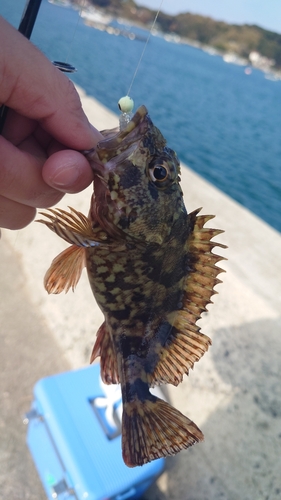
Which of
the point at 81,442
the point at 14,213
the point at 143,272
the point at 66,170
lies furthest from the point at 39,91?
the point at 81,442

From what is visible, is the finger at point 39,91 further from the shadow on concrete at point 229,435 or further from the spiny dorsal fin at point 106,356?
the shadow on concrete at point 229,435

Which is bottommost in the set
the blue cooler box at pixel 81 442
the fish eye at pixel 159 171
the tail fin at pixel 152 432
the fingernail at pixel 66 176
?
the blue cooler box at pixel 81 442

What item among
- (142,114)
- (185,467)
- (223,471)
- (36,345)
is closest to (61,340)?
(36,345)

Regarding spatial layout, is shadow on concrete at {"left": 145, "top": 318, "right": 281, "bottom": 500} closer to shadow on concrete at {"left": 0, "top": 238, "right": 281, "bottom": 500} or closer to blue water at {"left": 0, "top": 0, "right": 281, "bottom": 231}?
shadow on concrete at {"left": 0, "top": 238, "right": 281, "bottom": 500}

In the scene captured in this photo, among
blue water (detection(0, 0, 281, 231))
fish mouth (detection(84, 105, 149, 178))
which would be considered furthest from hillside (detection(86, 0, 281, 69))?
blue water (detection(0, 0, 281, 231))

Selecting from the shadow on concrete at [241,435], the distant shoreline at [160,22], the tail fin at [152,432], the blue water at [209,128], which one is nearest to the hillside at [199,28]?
the distant shoreline at [160,22]

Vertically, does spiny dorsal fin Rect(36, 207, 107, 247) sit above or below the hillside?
below

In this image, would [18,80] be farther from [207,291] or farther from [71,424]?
[71,424]

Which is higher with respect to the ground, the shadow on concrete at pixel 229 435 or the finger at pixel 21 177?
the finger at pixel 21 177
